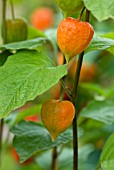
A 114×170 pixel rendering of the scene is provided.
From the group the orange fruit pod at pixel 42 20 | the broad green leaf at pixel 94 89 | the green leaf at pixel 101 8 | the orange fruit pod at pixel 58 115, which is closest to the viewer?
the green leaf at pixel 101 8

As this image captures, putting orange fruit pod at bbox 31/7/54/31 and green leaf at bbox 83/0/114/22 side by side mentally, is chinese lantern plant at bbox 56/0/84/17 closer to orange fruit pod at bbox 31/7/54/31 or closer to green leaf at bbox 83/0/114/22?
green leaf at bbox 83/0/114/22

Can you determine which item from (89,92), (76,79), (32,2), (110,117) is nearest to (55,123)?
(76,79)

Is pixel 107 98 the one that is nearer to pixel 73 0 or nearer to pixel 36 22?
pixel 73 0

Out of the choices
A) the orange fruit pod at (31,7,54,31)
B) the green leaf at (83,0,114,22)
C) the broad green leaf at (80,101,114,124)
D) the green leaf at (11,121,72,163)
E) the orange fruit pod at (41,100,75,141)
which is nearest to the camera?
the green leaf at (83,0,114,22)

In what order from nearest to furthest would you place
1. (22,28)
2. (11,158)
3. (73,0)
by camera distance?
(73,0)
(22,28)
(11,158)

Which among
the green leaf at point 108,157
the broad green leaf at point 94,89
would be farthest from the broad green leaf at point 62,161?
the green leaf at point 108,157

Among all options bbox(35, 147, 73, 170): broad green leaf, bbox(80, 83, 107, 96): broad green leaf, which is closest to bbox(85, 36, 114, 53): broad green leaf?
bbox(80, 83, 107, 96): broad green leaf

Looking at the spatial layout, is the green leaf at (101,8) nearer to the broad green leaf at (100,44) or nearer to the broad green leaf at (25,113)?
the broad green leaf at (100,44)
